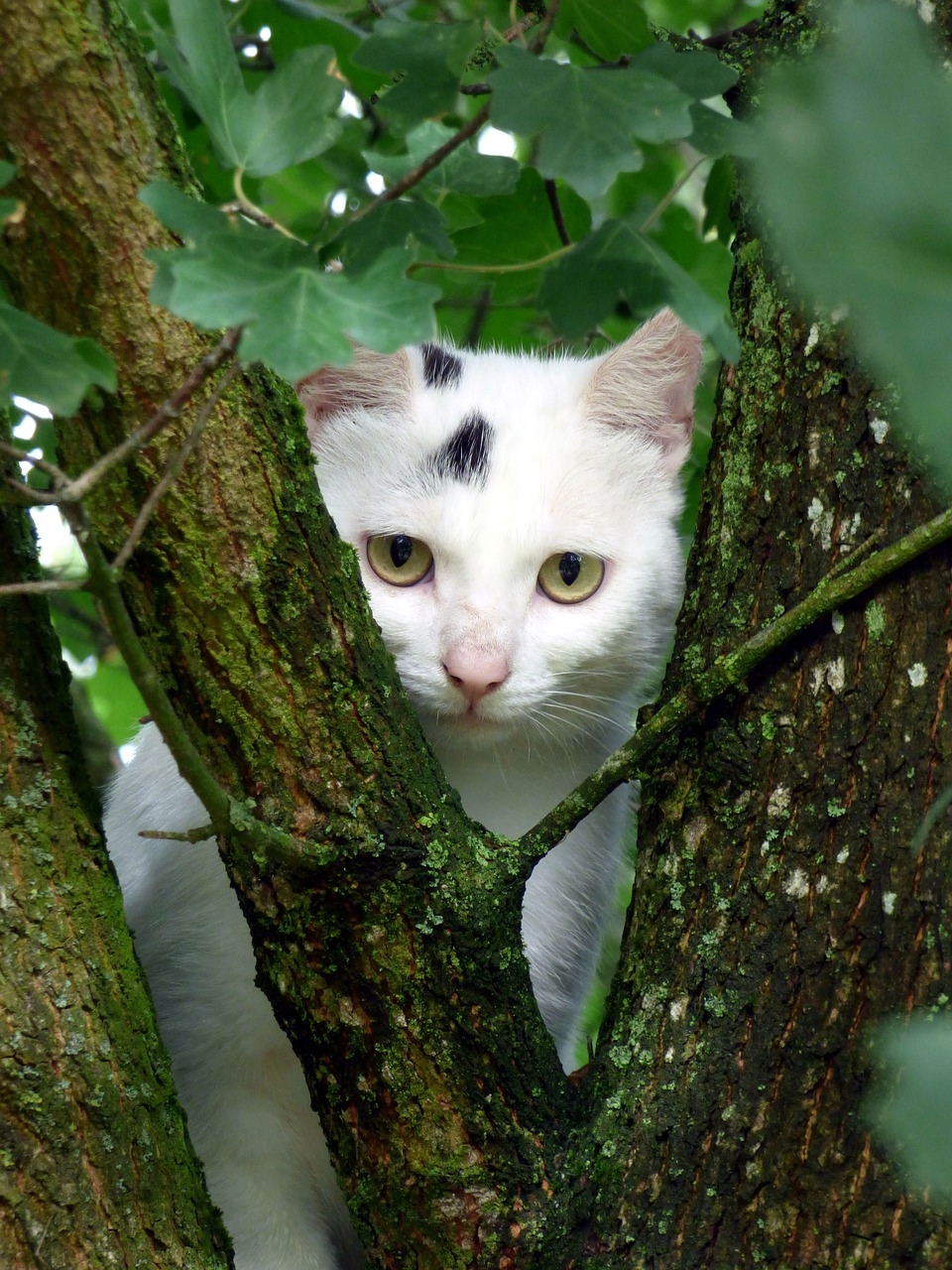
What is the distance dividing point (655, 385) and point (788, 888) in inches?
49.0

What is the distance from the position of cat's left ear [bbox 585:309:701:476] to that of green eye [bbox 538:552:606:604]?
14.2 inches

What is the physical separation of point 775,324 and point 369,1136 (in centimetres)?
114

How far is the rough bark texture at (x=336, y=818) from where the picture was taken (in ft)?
4.14

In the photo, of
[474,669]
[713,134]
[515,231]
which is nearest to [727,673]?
[474,669]

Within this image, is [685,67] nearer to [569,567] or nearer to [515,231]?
[569,567]

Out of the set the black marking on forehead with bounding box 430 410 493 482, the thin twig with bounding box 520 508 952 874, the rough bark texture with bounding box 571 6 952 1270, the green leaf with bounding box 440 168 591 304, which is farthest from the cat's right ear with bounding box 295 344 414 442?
the thin twig with bounding box 520 508 952 874

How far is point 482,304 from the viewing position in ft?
10.5

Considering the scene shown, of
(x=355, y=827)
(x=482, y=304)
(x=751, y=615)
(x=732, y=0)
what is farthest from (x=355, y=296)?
(x=732, y=0)

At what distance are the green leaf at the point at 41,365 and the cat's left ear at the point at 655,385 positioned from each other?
1.41 metres

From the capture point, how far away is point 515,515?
1972 mm

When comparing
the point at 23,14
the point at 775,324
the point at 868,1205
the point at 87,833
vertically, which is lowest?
the point at 868,1205

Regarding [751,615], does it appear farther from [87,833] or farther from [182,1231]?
[182,1231]

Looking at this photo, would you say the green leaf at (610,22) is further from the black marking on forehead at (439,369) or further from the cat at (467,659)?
the black marking on forehead at (439,369)

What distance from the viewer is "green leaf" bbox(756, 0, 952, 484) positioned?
1.18ft
